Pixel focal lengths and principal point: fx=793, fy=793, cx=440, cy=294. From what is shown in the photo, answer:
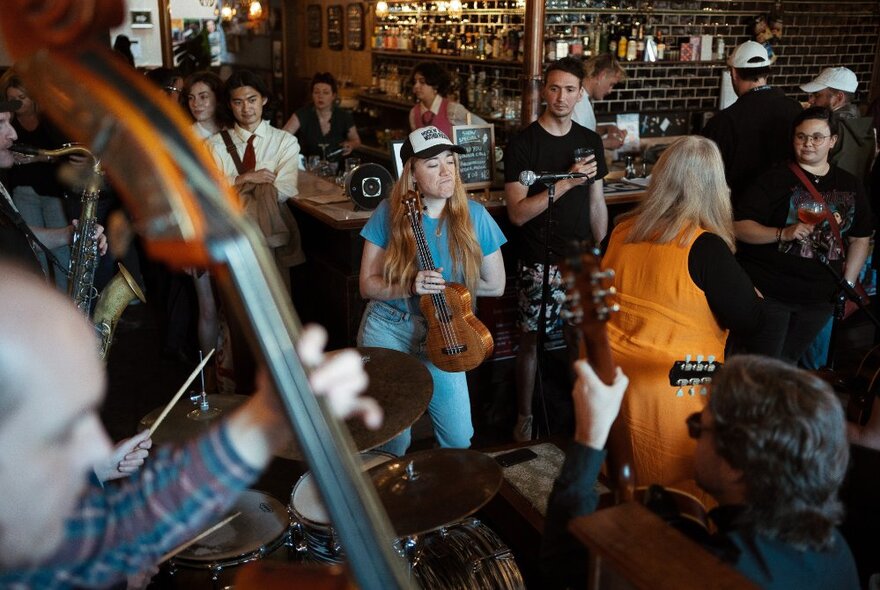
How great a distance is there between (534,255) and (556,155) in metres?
0.51

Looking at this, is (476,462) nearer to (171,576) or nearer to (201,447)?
(171,576)

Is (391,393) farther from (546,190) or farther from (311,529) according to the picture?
(546,190)

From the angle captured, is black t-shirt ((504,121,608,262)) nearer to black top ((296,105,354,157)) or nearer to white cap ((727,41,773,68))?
white cap ((727,41,773,68))

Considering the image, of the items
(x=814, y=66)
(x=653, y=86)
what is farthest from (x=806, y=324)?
(x=814, y=66)

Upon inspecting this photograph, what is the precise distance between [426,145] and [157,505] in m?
2.00

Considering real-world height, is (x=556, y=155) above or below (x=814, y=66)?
below

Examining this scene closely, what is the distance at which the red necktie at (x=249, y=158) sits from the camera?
169 inches

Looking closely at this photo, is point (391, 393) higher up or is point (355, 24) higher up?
point (355, 24)

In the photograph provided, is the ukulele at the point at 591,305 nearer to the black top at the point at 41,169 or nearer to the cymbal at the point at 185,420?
the cymbal at the point at 185,420

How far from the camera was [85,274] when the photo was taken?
3.40 meters

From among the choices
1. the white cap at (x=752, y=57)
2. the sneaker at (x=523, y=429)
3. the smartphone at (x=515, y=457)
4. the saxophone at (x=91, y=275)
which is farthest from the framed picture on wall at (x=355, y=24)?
the smartphone at (x=515, y=457)

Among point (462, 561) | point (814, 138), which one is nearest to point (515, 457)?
point (462, 561)

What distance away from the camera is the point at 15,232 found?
2.61 m

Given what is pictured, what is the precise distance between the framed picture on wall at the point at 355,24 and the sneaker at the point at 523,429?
6913mm
